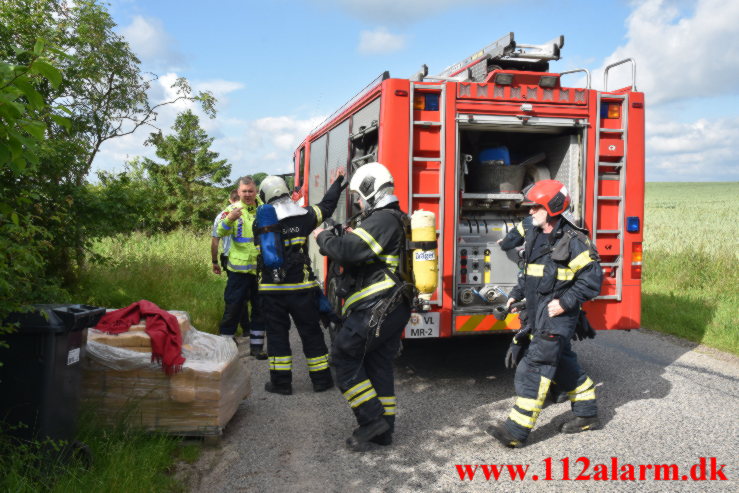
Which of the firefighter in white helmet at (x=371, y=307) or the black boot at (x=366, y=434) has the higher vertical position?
the firefighter in white helmet at (x=371, y=307)

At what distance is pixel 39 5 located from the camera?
6352 mm

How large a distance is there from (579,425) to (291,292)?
238 centimetres

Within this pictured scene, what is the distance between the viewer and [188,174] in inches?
845

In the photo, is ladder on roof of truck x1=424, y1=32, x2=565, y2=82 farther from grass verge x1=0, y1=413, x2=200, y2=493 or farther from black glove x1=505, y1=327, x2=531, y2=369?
grass verge x1=0, y1=413, x2=200, y2=493

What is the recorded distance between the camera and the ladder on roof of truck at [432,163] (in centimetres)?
466

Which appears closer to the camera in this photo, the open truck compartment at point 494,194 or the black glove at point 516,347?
the black glove at point 516,347

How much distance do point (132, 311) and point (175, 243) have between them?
906cm

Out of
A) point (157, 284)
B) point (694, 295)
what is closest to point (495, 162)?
point (157, 284)

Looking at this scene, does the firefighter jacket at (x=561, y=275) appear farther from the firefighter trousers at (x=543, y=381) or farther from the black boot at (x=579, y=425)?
the black boot at (x=579, y=425)

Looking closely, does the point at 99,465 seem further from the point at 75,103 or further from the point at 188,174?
the point at 188,174

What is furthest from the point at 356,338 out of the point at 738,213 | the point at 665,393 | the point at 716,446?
the point at 738,213

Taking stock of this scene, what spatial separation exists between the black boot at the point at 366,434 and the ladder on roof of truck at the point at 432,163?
1.25m

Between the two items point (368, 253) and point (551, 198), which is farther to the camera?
point (551, 198)

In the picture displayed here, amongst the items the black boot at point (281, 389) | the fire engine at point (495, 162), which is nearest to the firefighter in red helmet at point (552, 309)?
the fire engine at point (495, 162)
